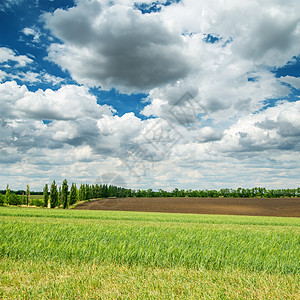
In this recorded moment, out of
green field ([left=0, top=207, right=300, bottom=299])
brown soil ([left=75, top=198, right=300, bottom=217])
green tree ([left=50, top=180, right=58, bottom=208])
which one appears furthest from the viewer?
green tree ([left=50, top=180, right=58, bottom=208])

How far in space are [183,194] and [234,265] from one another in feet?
383

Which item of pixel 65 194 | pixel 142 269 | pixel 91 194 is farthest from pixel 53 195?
pixel 142 269

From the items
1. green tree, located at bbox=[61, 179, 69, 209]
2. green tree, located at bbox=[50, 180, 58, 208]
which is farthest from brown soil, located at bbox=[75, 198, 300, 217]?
green tree, located at bbox=[50, 180, 58, 208]

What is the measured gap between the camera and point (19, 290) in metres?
3.89

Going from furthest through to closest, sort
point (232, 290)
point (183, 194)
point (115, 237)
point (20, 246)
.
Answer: point (183, 194)
point (115, 237)
point (20, 246)
point (232, 290)

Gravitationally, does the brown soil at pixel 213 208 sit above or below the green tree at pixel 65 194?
below

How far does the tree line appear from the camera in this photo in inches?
2004

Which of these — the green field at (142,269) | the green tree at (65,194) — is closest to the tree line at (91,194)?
the green tree at (65,194)

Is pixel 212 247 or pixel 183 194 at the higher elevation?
pixel 212 247

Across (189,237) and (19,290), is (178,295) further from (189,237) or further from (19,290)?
(189,237)

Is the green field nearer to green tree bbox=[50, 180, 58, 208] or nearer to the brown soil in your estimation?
the brown soil

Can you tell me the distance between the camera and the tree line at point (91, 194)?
50.9m

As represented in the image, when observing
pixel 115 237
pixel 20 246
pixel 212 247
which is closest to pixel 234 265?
pixel 212 247

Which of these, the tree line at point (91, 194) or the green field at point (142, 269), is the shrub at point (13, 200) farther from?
the green field at point (142, 269)
